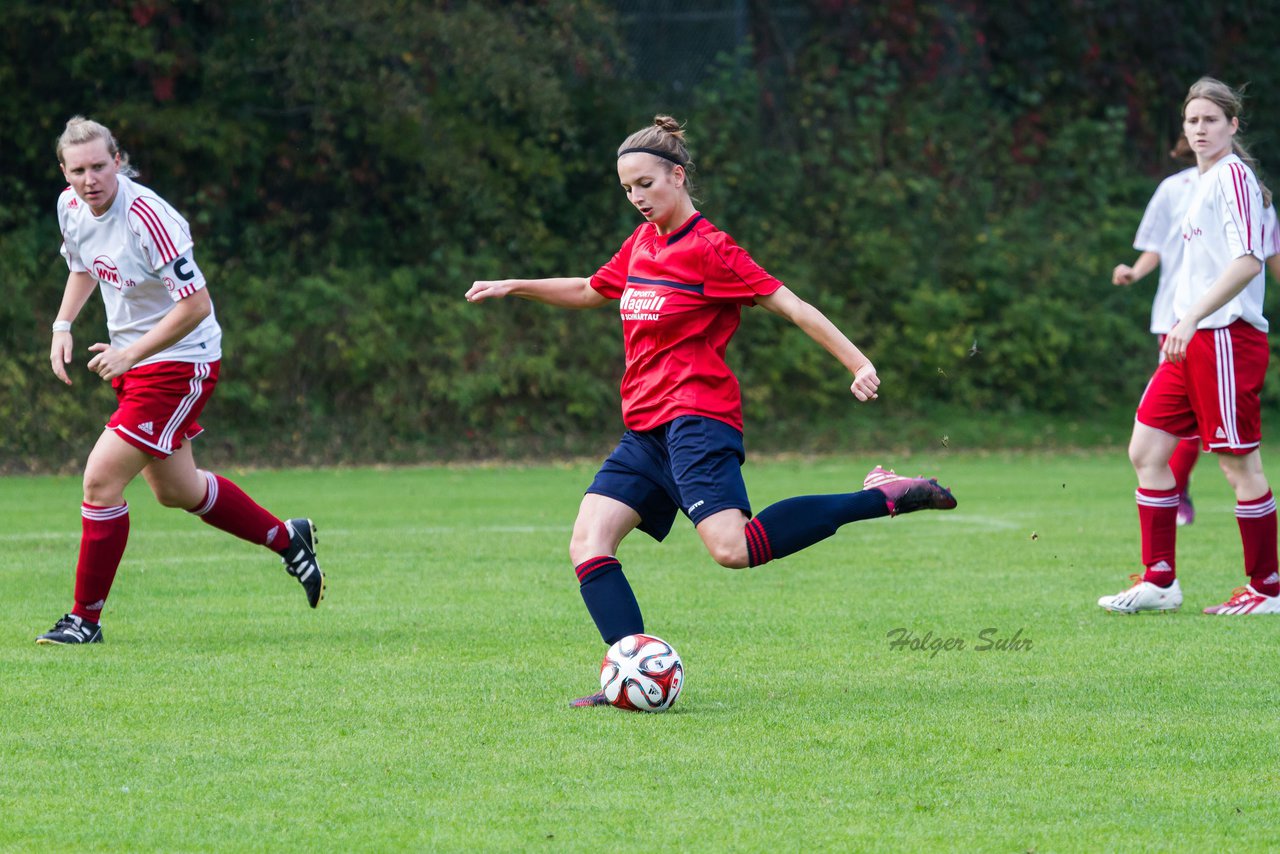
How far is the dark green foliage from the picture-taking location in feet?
63.4

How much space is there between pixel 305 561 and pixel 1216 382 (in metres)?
3.90

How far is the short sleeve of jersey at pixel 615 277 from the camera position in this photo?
5.88 metres

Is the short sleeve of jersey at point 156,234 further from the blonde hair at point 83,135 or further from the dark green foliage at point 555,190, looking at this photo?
the dark green foliage at point 555,190

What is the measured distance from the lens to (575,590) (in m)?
8.33

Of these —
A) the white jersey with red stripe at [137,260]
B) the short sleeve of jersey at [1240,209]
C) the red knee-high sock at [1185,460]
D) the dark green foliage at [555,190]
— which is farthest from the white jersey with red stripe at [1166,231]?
the dark green foliage at [555,190]

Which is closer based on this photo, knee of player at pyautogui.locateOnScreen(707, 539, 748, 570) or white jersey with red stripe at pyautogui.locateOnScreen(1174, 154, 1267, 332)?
knee of player at pyautogui.locateOnScreen(707, 539, 748, 570)

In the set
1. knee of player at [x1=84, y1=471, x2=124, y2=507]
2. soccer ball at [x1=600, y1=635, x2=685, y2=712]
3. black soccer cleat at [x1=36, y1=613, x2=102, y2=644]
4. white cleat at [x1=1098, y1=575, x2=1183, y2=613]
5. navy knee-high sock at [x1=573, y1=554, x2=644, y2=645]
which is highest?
knee of player at [x1=84, y1=471, x2=124, y2=507]

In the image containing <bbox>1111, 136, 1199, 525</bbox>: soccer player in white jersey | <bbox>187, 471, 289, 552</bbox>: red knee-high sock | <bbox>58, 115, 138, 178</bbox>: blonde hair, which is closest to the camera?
<bbox>58, 115, 138, 178</bbox>: blonde hair

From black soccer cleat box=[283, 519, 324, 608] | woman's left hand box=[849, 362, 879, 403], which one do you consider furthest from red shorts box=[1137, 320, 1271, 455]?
black soccer cleat box=[283, 519, 324, 608]

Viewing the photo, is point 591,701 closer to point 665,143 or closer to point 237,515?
point 665,143

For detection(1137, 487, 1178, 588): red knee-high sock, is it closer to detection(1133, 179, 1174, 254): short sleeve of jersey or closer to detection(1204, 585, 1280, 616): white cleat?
detection(1204, 585, 1280, 616): white cleat

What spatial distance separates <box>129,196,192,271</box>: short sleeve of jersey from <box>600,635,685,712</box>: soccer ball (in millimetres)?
2570

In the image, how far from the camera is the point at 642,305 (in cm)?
563

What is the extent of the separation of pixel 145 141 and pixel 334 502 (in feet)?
25.8
